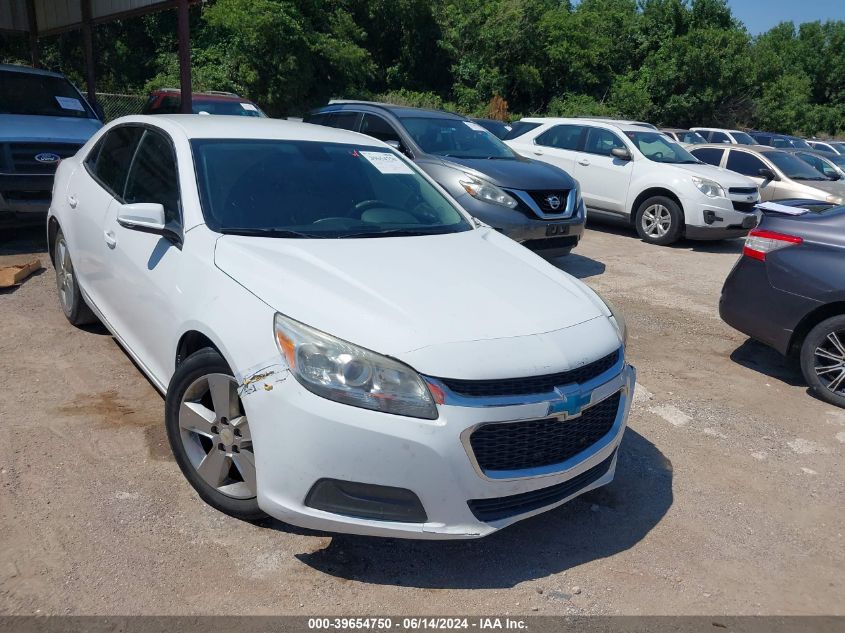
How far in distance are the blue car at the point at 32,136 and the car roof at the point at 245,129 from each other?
3.27 metres

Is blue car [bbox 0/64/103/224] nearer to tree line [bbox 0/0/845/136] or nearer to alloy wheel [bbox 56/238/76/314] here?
alloy wheel [bbox 56/238/76/314]

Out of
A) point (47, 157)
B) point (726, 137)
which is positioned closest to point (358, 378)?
point (47, 157)

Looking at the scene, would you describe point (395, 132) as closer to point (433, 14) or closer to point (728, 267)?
point (728, 267)

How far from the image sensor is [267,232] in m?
3.53

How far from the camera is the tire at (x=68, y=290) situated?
16.9 feet

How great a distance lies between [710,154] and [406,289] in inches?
456

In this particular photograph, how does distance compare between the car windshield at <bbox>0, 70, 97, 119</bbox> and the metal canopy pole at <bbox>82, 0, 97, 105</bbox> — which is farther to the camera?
the metal canopy pole at <bbox>82, 0, 97, 105</bbox>

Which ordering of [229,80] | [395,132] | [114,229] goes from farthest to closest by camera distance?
[229,80] → [395,132] → [114,229]

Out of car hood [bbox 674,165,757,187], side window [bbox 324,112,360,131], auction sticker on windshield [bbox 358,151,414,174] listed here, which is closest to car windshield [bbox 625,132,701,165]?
car hood [bbox 674,165,757,187]

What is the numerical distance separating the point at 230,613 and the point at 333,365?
3.22 ft

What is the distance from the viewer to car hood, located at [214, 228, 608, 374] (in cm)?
281

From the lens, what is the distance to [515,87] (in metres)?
32.7

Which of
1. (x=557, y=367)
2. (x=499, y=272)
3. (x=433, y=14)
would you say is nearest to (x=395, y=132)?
(x=499, y=272)

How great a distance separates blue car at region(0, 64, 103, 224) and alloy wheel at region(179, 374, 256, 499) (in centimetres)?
517
